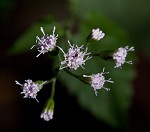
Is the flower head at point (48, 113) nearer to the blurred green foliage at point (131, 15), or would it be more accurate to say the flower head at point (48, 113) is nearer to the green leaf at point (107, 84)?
the green leaf at point (107, 84)

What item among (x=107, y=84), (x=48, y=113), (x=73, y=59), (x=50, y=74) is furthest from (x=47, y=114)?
(x=50, y=74)

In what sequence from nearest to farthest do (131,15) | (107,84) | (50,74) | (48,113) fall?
(48,113) → (107,84) → (131,15) → (50,74)

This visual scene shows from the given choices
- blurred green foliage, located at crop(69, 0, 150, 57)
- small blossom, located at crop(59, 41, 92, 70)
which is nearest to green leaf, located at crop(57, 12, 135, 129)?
blurred green foliage, located at crop(69, 0, 150, 57)

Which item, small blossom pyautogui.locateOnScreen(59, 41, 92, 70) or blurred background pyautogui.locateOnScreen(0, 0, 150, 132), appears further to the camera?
blurred background pyautogui.locateOnScreen(0, 0, 150, 132)

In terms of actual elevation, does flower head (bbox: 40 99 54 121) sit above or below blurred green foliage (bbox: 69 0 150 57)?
below

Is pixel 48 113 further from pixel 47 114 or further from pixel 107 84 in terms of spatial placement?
pixel 107 84

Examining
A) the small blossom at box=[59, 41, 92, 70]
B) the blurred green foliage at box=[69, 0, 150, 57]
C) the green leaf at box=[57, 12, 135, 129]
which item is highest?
the blurred green foliage at box=[69, 0, 150, 57]

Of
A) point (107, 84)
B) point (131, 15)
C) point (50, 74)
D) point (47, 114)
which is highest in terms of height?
point (131, 15)

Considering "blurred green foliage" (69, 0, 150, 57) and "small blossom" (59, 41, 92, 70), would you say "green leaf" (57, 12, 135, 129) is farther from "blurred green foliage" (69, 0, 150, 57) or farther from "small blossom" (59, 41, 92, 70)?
"small blossom" (59, 41, 92, 70)

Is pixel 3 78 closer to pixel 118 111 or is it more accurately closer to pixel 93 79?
pixel 118 111
